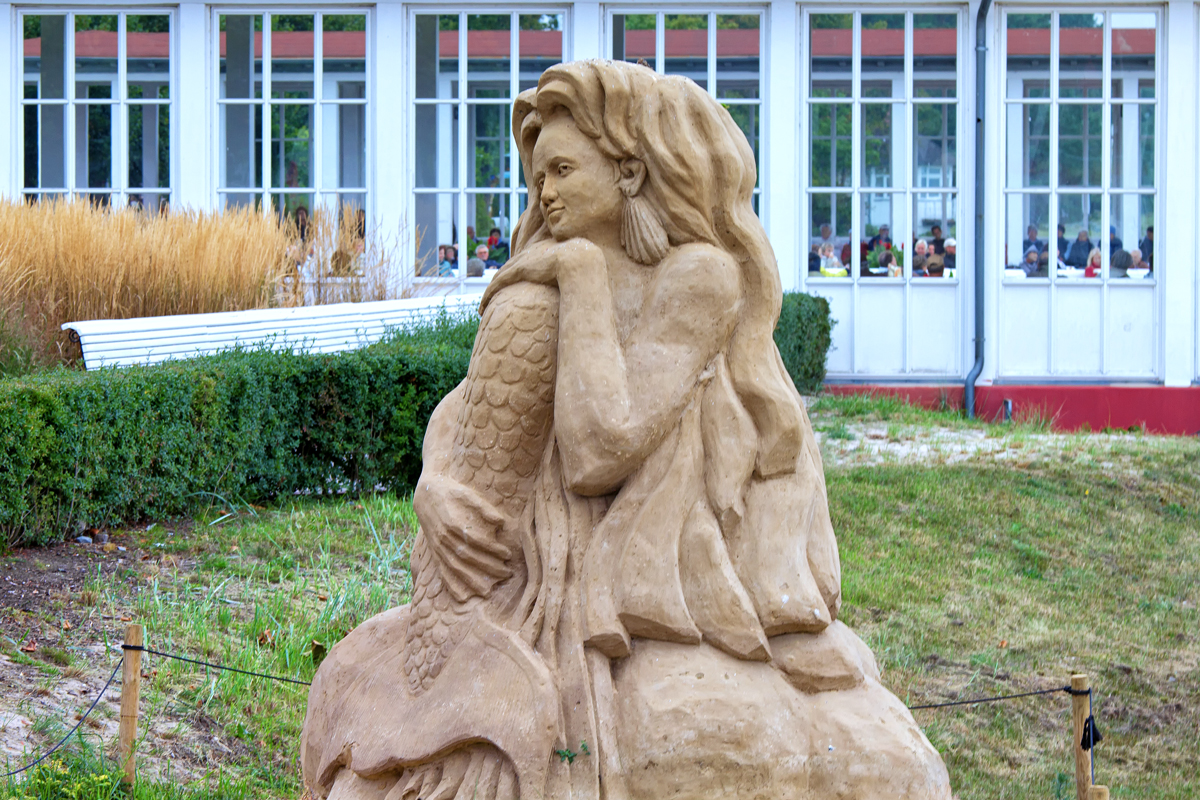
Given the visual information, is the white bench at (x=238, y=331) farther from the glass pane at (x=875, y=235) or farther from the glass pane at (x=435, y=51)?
the glass pane at (x=875, y=235)

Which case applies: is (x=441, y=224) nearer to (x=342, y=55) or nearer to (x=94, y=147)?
(x=342, y=55)

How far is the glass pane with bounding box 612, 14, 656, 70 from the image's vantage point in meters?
11.7

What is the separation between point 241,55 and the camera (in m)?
11.7

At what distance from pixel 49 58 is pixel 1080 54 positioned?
9431 mm

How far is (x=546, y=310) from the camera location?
9.27 feet

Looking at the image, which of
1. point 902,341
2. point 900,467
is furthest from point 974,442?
point 902,341

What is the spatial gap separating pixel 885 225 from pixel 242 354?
6730 mm

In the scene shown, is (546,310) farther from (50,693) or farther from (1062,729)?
(1062,729)

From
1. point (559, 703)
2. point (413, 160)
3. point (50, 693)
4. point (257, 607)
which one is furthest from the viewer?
point (413, 160)

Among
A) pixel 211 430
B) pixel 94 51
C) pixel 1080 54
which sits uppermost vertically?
pixel 94 51

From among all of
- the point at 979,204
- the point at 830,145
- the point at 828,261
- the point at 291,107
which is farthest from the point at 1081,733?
the point at 291,107

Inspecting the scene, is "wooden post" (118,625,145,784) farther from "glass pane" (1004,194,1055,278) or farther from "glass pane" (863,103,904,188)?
"glass pane" (1004,194,1055,278)

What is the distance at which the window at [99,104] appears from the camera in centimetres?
1163

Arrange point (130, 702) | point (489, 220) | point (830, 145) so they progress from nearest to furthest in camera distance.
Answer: point (130, 702) < point (830, 145) < point (489, 220)
